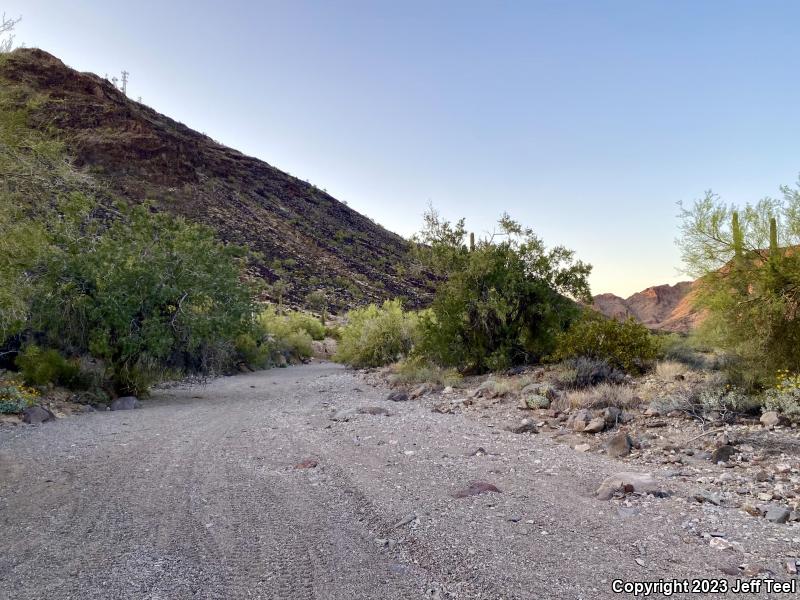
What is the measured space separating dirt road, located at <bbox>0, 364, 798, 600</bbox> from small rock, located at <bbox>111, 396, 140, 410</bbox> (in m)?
4.38

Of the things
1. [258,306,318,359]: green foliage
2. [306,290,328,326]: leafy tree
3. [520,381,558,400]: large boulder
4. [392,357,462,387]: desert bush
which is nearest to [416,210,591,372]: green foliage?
[392,357,462,387]: desert bush

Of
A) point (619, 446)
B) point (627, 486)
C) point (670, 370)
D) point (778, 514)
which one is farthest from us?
point (670, 370)

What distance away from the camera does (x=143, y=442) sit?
7.69 m

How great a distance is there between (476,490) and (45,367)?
1043 cm

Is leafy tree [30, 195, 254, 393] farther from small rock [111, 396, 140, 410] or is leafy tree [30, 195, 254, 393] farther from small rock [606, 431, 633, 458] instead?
small rock [606, 431, 633, 458]

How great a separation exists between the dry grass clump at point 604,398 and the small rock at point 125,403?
9.13m

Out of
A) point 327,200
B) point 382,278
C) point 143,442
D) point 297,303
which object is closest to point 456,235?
point 143,442

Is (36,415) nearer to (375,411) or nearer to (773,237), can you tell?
(375,411)

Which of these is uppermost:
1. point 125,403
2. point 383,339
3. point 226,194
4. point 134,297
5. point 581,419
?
point 226,194

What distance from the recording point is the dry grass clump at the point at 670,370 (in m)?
10.2

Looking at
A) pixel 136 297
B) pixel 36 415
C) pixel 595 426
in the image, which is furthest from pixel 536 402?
pixel 136 297

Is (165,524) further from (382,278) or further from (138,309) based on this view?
(382,278)

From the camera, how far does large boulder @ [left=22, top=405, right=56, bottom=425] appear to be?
30.9 ft

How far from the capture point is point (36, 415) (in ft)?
31.3
